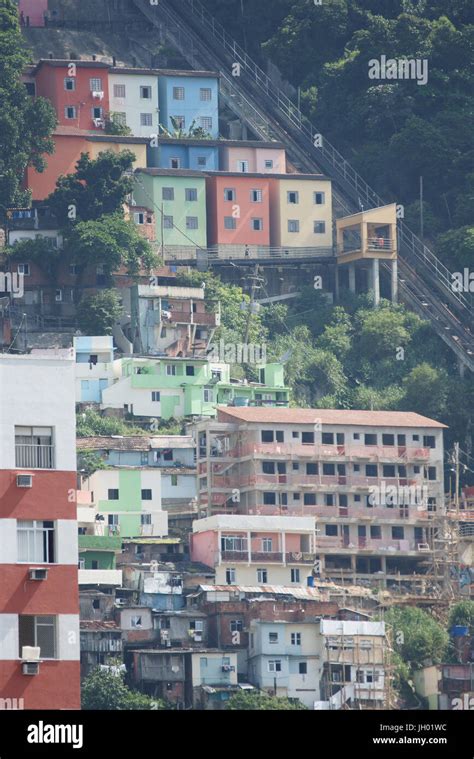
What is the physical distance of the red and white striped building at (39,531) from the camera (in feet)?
104

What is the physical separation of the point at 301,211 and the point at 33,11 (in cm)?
2061

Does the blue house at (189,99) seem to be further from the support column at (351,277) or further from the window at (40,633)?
the window at (40,633)

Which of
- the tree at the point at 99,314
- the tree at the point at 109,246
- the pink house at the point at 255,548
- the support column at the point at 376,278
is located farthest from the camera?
the support column at the point at 376,278

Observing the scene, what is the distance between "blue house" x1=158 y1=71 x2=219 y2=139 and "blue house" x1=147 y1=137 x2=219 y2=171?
97.1 inches

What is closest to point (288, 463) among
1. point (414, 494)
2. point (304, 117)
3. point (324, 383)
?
point (414, 494)

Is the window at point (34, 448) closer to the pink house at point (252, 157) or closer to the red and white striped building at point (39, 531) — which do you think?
the red and white striped building at point (39, 531)

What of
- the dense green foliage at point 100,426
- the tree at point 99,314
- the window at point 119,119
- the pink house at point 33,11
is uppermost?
the pink house at point 33,11

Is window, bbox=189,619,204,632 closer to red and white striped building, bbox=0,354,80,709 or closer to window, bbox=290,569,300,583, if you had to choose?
window, bbox=290,569,300,583

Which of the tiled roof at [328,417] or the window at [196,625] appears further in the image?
the tiled roof at [328,417]

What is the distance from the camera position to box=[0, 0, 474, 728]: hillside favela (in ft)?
270

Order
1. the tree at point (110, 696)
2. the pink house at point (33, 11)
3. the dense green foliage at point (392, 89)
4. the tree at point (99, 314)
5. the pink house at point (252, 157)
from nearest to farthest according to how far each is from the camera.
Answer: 1. the tree at point (110, 696)
2. the tree at point (99, 314)
3. the pink house at point (252, 157)
4. the dense green foliage at point (392, 89)
5. the pink house at point (33, 11)

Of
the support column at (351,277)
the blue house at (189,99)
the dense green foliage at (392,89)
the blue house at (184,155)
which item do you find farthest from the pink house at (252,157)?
the support column at (351,277)

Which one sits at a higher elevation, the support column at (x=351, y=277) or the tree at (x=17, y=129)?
the tree at (x=17, y=129)

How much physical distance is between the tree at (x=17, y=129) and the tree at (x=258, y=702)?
35.0 metres
